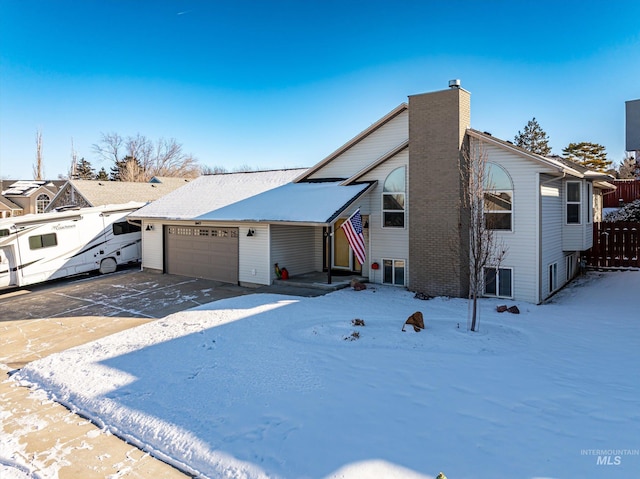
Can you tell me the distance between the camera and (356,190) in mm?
14703

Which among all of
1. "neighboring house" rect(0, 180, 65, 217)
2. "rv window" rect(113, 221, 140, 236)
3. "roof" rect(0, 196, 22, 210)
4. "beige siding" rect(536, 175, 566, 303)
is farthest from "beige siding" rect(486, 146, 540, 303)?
"roof" rect(0, 196, 22, 210)

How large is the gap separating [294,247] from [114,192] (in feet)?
50.7

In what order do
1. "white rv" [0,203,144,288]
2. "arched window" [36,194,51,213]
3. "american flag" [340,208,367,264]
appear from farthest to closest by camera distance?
"arched window" [36,194,51,213] < "white rv" [0,203,144,288] < "american flag" [340,208,367,264]

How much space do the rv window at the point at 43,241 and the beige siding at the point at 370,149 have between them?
1108cm

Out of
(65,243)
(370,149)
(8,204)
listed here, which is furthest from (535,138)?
(8,204)

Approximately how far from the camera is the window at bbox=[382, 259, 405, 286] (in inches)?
574

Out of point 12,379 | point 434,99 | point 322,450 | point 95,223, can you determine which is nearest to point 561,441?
point 322,450

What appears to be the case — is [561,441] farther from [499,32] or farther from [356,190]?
[499,32]

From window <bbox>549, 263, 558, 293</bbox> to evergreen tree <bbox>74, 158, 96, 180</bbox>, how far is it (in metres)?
59.1

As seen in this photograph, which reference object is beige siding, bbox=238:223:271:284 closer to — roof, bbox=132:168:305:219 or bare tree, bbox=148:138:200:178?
roof, bbox=132:168:305:219

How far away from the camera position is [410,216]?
541 inches

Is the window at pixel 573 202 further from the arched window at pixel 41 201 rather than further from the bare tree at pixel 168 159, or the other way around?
the bare tree at pixel 168 159

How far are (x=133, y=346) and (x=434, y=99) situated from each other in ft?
35.3

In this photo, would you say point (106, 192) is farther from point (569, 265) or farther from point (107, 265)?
point (569, 265)
